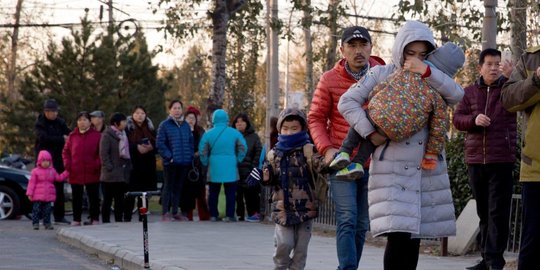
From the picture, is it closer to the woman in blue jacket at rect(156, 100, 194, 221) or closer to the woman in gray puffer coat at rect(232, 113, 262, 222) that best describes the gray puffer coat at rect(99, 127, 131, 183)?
the woman in blue jacket at rect(156, 100, 194, 221)

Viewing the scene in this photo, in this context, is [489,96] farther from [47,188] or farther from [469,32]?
[47,188]

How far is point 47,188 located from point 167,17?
7.23m

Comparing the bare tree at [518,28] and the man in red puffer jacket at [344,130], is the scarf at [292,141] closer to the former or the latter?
the man in red puffer jacket at [344,130]

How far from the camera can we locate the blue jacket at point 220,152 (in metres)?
18.8

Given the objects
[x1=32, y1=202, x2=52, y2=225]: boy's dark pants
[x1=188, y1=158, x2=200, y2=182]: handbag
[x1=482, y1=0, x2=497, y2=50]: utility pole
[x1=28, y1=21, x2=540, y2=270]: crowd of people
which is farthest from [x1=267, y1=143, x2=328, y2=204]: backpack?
[x1=32, y1=202, x2=52, y2=225]: boy's dark pants

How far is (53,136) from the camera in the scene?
1986cm

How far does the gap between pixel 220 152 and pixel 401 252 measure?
1130 centimetres

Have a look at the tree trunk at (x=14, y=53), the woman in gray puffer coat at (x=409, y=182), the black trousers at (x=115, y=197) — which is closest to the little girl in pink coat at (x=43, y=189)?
the black trousers at (x=115, y=197)

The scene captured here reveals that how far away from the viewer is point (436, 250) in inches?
520

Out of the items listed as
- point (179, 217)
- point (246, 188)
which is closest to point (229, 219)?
point (246, 188)

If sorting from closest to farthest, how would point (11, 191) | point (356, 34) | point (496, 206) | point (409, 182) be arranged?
1. point (409, 182)
2. point (356, 34)
3. point (496, 206)
4. point (11, 191)

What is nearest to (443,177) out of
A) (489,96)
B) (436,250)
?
(489,96)

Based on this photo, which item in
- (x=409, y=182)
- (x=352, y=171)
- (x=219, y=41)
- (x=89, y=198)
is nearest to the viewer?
(x=409, y=182)

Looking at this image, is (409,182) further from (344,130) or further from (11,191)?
(11,191)
